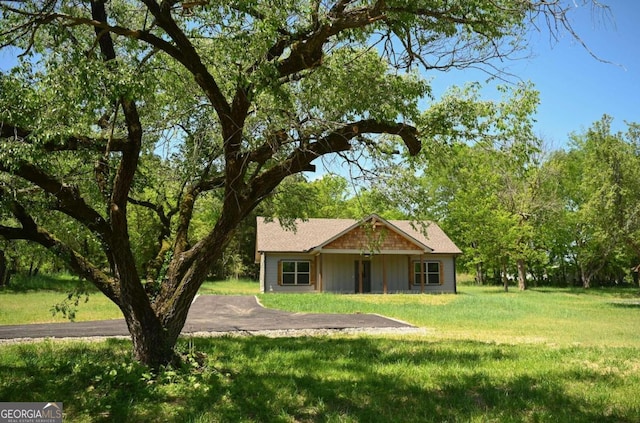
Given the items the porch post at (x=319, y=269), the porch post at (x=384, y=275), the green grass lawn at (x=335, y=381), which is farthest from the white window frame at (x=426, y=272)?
the green grass lawn at (x=335, y=381)

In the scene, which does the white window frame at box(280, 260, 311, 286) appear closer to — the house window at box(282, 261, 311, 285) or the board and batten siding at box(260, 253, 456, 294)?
the house window at box(282, 261, 311, 285)

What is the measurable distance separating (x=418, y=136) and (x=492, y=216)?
31.7 metres

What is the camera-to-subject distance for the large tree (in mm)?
5570

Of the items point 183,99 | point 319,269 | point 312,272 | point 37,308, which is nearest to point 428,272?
point 319,269

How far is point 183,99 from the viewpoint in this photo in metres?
8.67

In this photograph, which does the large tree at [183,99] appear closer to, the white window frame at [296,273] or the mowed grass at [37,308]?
the mowed grass at [37,308]

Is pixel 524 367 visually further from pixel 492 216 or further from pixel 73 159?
pixel 492 216

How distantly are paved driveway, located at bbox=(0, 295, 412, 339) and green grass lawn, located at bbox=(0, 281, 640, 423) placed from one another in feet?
7.68

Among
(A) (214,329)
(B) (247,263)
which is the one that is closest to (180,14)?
(A) (214,329)

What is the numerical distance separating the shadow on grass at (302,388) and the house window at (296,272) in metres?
22.5

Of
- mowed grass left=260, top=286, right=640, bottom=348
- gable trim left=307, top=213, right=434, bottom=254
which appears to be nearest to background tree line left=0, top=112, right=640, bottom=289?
gable trim left=307, top=213, right=434, bottom=254

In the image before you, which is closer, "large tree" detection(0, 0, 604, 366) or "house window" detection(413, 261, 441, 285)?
"large tree" detection(0, 0, 604, 366)

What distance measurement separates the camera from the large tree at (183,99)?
5570mm

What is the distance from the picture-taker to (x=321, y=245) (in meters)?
30.0
